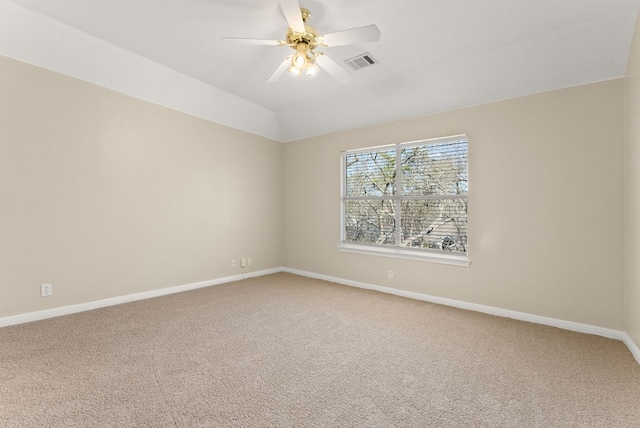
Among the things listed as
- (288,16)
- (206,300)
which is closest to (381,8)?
(288,16)

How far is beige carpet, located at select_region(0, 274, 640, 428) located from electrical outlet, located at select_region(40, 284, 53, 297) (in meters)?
0.32

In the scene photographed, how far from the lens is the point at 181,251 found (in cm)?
421

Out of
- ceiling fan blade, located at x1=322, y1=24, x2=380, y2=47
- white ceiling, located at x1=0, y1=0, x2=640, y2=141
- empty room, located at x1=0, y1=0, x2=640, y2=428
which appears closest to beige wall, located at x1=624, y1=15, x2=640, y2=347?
empty room, located at x1=0, y1=0, x2=640, y2=428

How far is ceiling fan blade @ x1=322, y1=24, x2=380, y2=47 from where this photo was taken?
220cm

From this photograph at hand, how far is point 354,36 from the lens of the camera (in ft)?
7.60

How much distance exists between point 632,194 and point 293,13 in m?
3.11

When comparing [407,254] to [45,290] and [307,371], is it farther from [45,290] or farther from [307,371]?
[45,290]

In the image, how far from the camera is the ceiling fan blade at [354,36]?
2196 mm

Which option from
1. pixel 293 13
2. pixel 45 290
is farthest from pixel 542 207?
pixel 45 290

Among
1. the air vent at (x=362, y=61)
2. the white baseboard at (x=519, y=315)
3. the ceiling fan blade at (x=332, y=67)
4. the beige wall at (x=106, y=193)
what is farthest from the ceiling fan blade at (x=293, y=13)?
the white baseboard at (x=519, y=315)

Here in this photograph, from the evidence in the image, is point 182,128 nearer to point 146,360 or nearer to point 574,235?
point 146,360

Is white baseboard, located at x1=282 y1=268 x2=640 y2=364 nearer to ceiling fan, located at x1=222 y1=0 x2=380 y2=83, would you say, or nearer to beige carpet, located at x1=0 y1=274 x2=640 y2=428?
beige carpet, located at x1=0 y1=274 x2=640 y2=428

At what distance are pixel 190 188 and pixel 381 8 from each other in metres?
3.31

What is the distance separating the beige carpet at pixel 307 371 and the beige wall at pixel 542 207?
362mm
